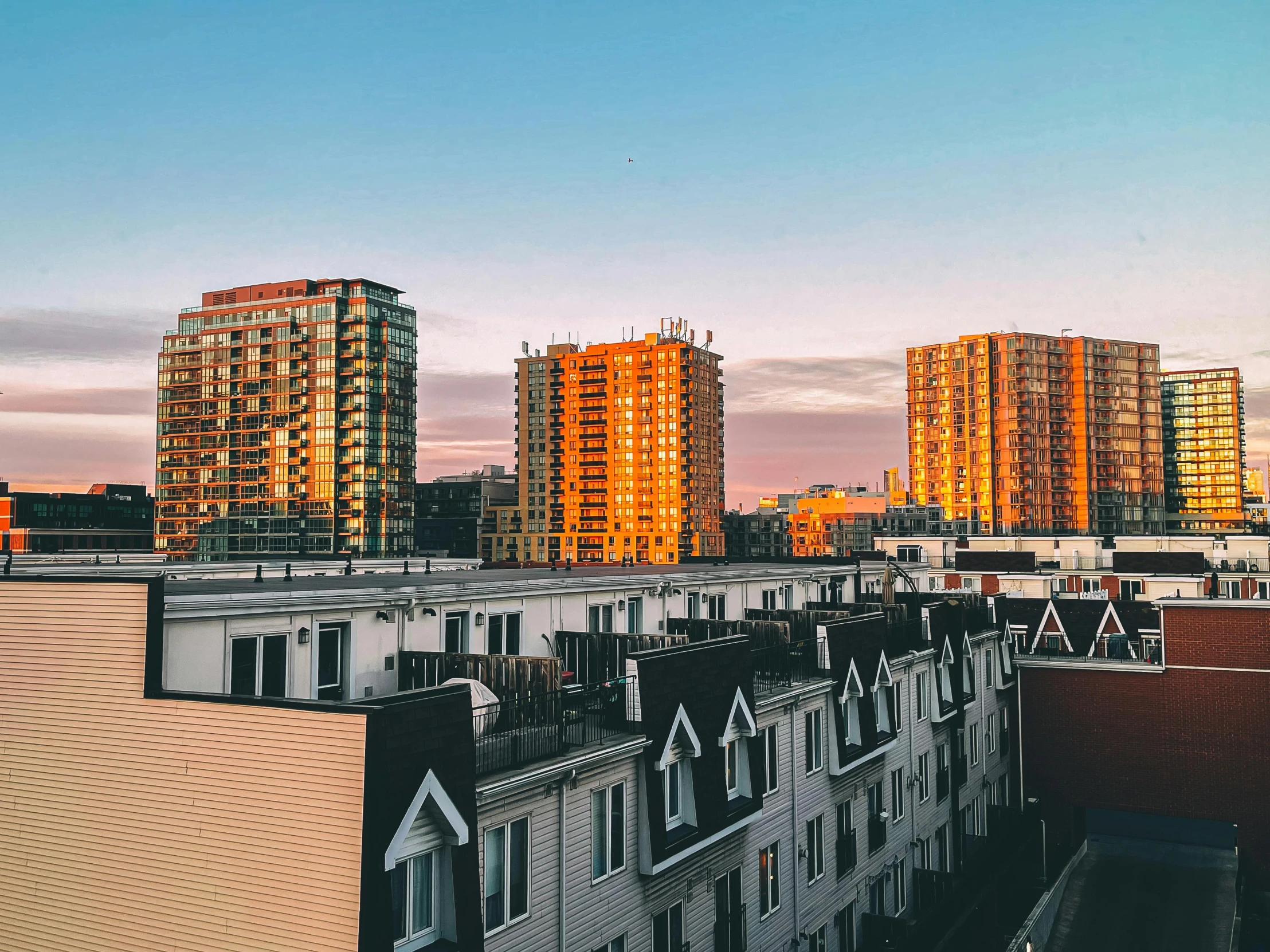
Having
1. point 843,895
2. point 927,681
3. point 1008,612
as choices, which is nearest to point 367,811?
point 843,895

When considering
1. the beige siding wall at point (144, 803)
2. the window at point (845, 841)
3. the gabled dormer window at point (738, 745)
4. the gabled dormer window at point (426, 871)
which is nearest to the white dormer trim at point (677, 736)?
the gabled dormer window at point (738, 745)

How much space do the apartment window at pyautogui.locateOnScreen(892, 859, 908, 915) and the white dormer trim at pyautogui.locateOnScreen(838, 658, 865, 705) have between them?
7196 mm

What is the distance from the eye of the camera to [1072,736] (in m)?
37.7

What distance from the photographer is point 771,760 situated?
21.0 m

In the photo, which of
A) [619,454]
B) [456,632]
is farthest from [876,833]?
[619,454]

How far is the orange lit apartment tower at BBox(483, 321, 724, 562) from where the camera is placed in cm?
17475

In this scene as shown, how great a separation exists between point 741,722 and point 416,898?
9.10m

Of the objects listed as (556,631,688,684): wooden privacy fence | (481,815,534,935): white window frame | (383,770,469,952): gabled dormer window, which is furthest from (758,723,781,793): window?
(383,770,469,952): gabled dormer window

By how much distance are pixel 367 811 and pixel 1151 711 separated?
3499 cm

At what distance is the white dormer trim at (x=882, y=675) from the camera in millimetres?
25547

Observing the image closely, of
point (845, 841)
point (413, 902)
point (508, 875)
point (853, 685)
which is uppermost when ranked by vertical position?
point (853, 685)

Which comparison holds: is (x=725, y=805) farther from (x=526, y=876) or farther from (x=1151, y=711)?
(x=1151, y=711)

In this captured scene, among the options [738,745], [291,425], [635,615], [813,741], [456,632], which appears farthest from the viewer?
[291,425]

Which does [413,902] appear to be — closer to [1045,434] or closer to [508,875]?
[508,875]
